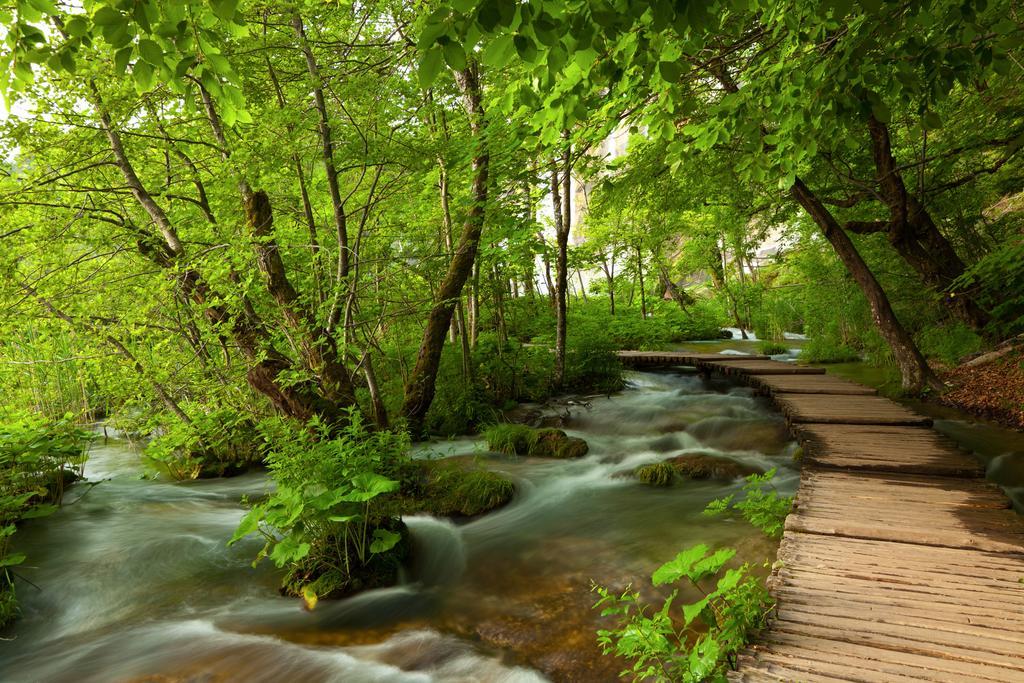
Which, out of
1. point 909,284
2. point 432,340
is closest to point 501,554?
point 432,340

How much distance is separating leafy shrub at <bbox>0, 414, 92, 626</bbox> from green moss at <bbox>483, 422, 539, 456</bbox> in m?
5.30

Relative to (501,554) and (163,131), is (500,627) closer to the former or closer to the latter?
(501,554)

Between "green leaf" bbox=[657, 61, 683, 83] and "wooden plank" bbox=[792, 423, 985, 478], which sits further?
"wooden plank" bbox=[792, 423, 985, 478]

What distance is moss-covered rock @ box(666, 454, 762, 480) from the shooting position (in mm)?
6422

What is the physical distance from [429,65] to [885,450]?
5.74 metres

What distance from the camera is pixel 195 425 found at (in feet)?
22.4

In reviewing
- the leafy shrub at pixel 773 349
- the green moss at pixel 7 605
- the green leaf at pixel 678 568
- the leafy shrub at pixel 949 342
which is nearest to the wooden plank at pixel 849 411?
the leafy shrub at pixel 949 342

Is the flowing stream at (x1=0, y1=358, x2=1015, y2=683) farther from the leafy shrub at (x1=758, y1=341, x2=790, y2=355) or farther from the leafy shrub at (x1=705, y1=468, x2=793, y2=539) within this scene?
the leafy shrub at (x1=758, y1=341, x2=790, y2=355)

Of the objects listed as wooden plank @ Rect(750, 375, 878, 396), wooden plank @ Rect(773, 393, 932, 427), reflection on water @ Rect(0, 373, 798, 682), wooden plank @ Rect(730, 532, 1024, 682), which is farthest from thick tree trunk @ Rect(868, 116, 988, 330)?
wooden plank @ Rect(730, 532, 1024, 682)

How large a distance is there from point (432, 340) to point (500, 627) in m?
5.21

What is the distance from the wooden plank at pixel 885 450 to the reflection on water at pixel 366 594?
658 mm

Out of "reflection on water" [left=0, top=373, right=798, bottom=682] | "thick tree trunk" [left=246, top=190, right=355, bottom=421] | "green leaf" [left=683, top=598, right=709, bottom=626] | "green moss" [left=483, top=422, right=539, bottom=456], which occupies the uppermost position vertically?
"thick tree trunk" [left=246, top=190, right=355, bottom=421]

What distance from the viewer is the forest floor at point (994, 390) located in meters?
6.94

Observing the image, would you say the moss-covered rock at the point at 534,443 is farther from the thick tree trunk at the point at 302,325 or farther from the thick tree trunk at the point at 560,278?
the thick tree trunk at the point at 560,278
